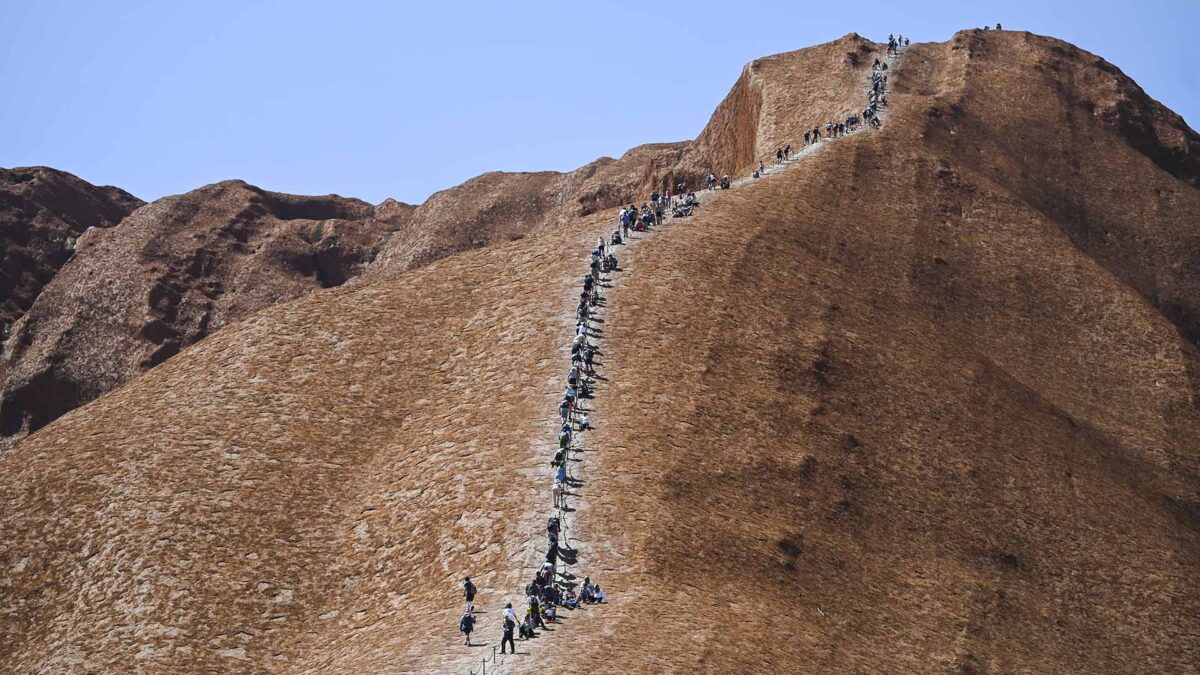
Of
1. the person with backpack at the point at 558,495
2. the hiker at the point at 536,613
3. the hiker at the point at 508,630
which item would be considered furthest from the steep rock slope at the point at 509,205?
the hiker at the point at 508,630

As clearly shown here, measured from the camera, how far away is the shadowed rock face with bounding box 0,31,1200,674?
182ft

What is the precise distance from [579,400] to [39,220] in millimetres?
106163

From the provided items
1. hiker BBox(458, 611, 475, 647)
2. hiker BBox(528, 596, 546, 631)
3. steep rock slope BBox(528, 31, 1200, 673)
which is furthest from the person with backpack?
hiker BBox(458, 611, 475, 647)

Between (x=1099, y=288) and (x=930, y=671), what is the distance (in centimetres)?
4530

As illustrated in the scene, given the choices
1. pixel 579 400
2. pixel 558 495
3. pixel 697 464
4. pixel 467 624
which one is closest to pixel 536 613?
pixel 467 624

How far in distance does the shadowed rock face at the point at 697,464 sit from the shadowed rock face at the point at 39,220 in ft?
240

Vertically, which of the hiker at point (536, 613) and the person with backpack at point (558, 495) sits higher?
the person with backpack at point (558, 495)

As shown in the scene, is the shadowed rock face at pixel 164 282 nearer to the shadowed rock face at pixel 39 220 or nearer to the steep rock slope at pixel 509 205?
the shadowed rock face at pixel 39 220

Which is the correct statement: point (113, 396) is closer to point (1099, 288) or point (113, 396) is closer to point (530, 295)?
point (530, 295)

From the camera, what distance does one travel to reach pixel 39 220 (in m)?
152

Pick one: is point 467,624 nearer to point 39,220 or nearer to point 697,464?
point 697,464

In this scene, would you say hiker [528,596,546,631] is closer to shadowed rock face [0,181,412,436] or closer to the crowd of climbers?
the crowd of climbers

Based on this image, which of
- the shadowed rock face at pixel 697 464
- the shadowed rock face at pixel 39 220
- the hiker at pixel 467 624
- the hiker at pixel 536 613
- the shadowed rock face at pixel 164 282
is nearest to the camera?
the hiker at pixel 467 624

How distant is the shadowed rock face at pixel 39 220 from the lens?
478 feet
